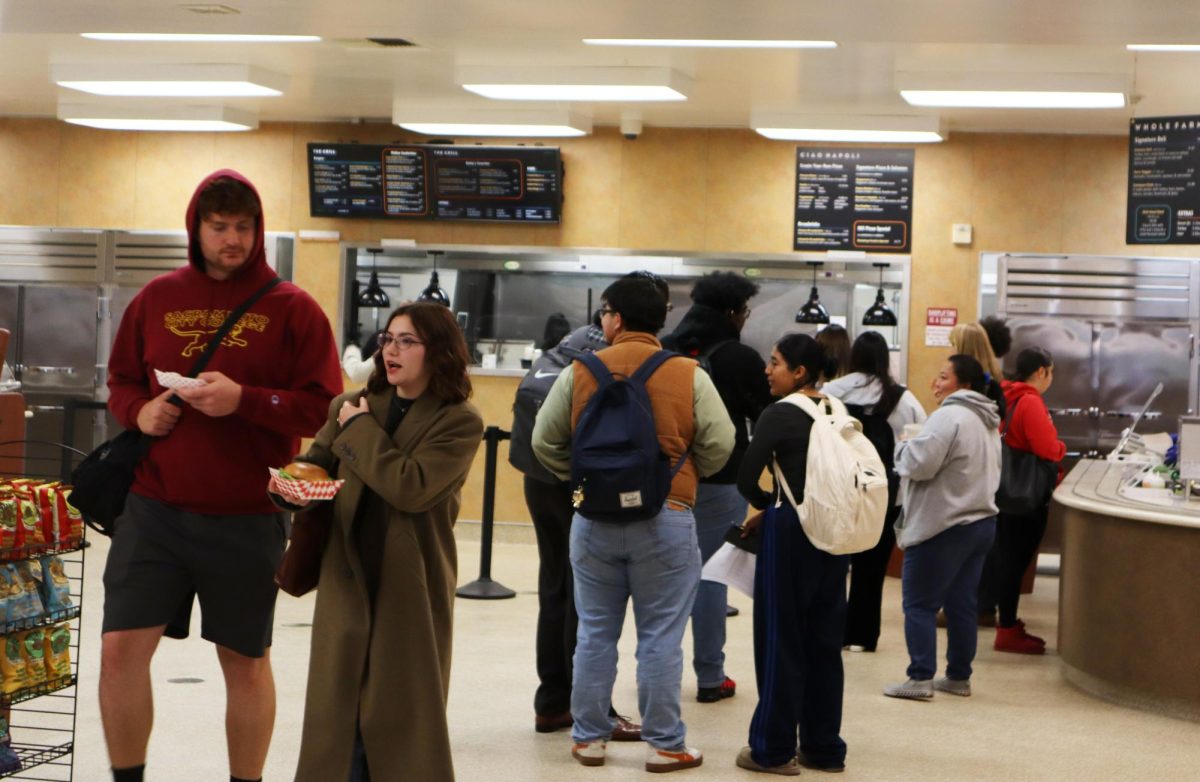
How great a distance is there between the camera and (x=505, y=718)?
18.0ft

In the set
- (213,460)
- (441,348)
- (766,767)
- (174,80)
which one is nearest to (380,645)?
(213,460)

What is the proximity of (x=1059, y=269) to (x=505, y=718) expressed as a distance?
242 inches

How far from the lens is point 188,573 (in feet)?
11.8

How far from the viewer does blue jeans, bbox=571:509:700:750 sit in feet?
15.1

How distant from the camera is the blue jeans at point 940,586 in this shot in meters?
6.07

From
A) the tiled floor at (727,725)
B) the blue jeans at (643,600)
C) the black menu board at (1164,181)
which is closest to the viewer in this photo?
the blue jeans at (643,600)

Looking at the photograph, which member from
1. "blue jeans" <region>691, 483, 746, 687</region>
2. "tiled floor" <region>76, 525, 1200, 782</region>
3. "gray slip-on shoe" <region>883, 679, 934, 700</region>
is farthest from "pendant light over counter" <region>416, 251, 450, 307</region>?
"gray slip-on shoe" <region>883, 679, 934, 700</region>

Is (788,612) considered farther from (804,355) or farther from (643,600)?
(804,355)

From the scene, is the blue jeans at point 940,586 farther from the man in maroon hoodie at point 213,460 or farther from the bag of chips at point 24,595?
the bag of chips at point 24,595

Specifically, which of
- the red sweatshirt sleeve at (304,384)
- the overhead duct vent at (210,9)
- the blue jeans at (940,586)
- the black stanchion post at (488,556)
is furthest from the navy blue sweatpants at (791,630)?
the black stanchion post at (488,556)

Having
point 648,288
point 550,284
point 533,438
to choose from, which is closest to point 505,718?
point 533,438

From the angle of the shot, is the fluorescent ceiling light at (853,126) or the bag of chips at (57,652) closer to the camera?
the bag of chips at (57,652)

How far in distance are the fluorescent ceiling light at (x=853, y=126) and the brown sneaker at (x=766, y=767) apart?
559 centimetres

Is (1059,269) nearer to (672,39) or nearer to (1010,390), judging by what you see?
(1010,390)
